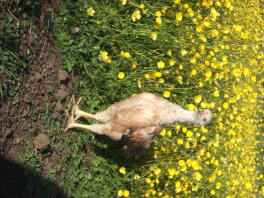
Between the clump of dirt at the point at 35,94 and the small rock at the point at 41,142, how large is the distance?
0.05 metres

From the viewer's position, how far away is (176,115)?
2840mm

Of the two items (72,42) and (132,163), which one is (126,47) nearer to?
(72,42)

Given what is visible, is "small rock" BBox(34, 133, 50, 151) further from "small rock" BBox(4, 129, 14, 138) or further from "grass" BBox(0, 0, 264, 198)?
"small rock" BBox(4, 129, 14, 138)

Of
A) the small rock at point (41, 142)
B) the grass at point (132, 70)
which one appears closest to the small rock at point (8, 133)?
the small rock at point (41, 142)

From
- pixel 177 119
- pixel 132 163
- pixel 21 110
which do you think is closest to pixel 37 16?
pixel 21 110

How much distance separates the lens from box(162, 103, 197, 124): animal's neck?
2793 millimetres

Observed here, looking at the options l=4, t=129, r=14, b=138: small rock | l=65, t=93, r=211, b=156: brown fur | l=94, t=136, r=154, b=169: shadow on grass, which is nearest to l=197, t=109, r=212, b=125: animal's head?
l=65, t=93, r=211, b=156: brown fur

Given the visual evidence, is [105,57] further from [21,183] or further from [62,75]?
[21,183]

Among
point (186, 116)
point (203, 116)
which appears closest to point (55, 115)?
point (186, 116)

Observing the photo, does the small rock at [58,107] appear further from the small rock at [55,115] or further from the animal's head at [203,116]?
the animal's head at [203,116]

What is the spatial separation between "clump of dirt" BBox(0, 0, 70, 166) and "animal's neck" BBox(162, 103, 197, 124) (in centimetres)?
123

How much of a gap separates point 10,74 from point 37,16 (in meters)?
0.74

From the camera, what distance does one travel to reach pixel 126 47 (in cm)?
358

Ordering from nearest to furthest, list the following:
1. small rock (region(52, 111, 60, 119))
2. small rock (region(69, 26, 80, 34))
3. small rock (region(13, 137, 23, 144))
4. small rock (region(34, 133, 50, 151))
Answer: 1. small rock (region(13, 137, 23, 144))
2. small rock (region(34, 133, 50, 151))
3. small rock (region(52, 111, 60, 119))
4. small rock (region(69, 26, 80, 34))
